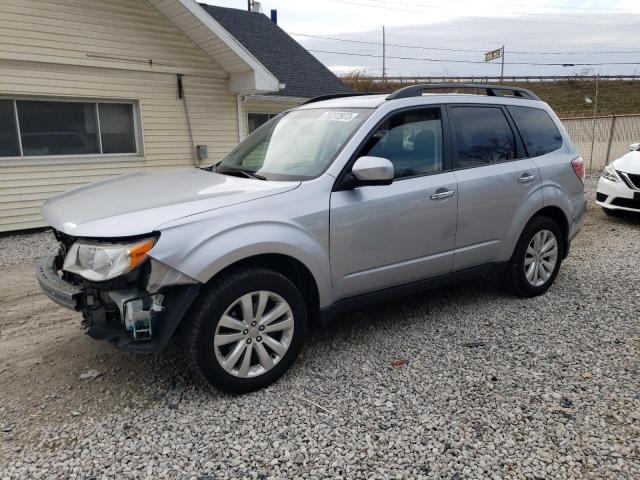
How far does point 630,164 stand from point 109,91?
920 centimetres

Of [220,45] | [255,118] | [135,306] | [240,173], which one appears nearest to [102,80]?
[220,45]

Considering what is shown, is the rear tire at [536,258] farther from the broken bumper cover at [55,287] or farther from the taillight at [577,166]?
the broken bumper cover at [55,287]

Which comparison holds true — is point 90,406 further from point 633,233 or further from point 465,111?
point 633,233

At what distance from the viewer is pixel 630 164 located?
8305 millimetres

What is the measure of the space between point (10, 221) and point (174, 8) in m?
4.81

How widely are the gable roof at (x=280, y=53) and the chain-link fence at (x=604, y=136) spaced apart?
9454 millimetres

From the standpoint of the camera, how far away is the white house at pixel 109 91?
330 inches

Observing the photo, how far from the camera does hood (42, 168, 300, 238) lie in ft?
9.28

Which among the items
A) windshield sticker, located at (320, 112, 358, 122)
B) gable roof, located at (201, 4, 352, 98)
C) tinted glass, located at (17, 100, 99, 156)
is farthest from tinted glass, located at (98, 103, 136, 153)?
windshield sticker, located at (320, 112, 358, 122)

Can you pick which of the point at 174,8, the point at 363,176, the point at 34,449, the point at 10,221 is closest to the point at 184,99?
the point at 174,8

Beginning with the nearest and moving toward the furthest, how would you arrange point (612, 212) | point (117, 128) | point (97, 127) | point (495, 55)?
point (612, 212)
point (97, 127)
point (117, 128)
point (495, 55)

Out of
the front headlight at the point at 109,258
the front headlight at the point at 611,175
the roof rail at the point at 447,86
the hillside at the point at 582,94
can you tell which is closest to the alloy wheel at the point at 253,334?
the front headlight at the point at 109,258

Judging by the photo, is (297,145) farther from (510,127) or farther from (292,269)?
(510,127)

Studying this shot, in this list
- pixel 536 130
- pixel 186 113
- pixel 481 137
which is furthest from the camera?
pixel 186 113
